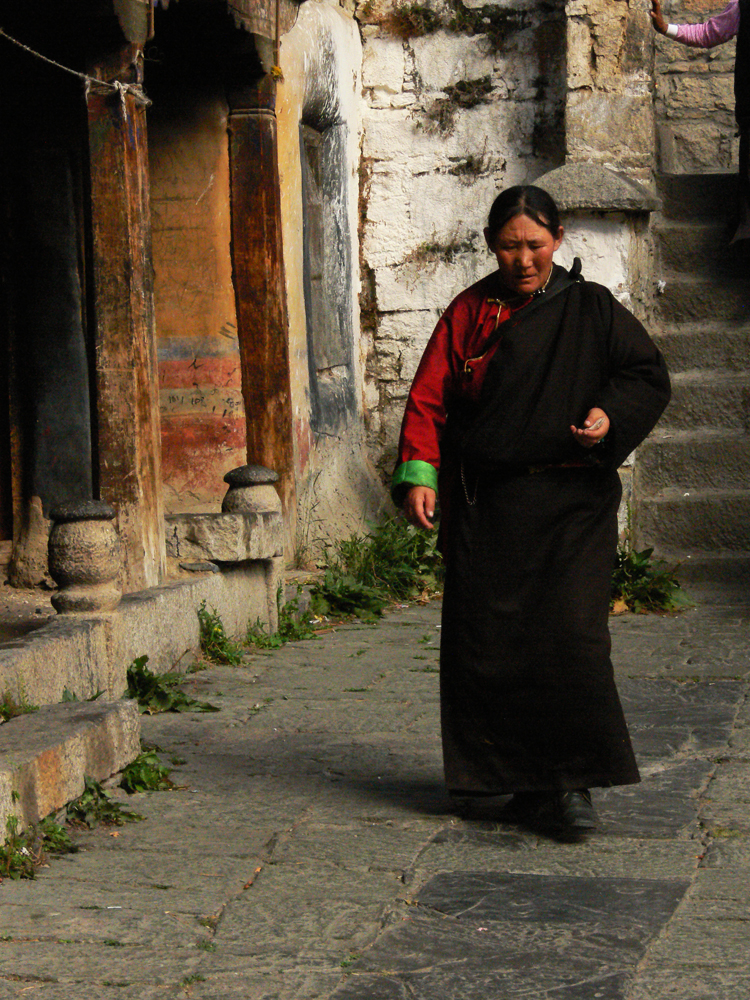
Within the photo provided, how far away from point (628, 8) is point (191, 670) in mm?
4942

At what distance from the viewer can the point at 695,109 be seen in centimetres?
967

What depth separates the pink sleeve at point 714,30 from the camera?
8.08 m

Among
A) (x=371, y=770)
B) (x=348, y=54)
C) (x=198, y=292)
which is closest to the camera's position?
(x=371, y=770)

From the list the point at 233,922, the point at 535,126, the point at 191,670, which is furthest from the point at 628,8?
the point at 233,922

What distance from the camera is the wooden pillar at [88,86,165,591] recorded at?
17.1ft

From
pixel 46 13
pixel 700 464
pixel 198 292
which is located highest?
pixel 46 13

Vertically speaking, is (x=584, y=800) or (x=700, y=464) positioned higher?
(x=700, y=464)

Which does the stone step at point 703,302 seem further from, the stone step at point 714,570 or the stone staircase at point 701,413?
the stone step at point 714,570

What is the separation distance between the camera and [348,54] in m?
8.63

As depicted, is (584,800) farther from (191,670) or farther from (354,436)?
(354,436)

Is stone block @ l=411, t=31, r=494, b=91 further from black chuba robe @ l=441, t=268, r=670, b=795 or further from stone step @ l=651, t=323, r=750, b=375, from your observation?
black chuba robe @ l=441, t=268, r=670, b=795

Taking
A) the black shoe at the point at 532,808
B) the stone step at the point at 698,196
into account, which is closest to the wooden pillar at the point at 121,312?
the black shoe at the point at 532,808

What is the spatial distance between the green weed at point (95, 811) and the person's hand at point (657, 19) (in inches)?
243

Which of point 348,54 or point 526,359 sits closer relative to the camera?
point 526,359
